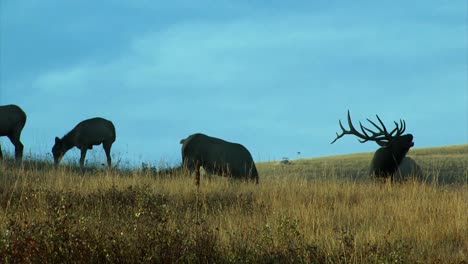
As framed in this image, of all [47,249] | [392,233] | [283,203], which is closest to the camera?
[47,249]

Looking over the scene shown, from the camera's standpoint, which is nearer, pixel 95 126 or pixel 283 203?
pixel 283 203

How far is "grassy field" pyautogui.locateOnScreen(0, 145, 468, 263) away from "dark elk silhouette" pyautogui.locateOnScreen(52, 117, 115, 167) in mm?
8643

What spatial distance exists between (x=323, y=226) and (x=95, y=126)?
1489 cm

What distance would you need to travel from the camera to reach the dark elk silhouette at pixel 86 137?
832 inches

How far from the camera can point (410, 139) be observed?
48.0 feet

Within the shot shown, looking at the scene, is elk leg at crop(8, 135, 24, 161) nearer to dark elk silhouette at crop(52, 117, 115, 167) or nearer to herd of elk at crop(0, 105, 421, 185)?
dark elk silhouette at crop(52, 117, 115, 167)

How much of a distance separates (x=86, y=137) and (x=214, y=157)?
7646 millimetres

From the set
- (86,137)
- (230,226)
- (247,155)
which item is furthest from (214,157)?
(230,226)

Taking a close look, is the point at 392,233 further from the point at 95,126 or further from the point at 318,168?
the point at 318,168

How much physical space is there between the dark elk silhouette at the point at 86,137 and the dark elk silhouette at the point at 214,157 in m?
6.57

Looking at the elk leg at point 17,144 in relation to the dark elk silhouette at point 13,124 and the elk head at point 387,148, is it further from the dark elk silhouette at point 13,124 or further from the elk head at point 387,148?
the elk head at point 387,148

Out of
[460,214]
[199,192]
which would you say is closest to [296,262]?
[460,214]

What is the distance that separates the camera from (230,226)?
6.75 m

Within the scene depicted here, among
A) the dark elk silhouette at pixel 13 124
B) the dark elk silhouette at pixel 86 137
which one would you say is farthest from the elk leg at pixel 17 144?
the dark elk silhouette at pixel 86 137
